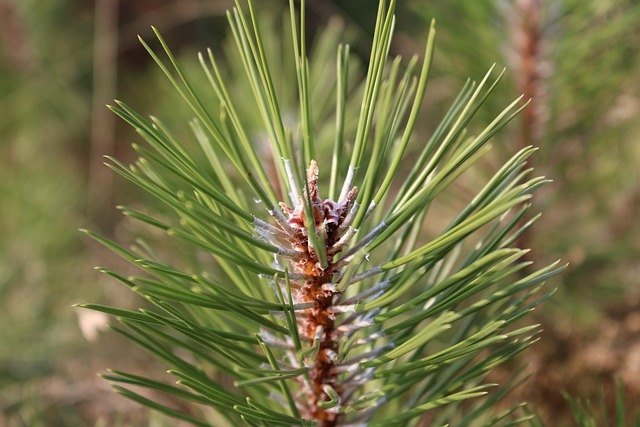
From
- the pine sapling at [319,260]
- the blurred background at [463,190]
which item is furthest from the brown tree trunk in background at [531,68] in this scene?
the pine sapling at [319,260]

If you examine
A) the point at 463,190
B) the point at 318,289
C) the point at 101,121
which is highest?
the point at 101,121

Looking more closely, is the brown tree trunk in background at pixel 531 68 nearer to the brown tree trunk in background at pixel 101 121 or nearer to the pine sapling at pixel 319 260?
the pine sapling at pixel 319 260

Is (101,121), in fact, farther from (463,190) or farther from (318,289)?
(318,289)

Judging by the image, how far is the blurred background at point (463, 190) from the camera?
28.7 inches

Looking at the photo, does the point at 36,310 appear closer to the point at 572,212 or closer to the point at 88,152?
the point at 88,152

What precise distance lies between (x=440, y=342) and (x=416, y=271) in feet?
1.32

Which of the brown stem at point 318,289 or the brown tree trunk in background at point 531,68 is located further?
the brown tree trunk in background at point 531,68

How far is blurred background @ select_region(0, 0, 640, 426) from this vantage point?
73 cm

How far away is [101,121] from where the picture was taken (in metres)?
1.00

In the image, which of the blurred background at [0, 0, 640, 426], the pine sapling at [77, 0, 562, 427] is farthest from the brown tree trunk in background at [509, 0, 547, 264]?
the pine sapling at [77, 0, 562, 427]

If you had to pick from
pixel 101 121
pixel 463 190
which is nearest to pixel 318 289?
pixel 463 190

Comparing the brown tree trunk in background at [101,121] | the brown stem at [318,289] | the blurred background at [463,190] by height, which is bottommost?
the brown stem at [318,289]

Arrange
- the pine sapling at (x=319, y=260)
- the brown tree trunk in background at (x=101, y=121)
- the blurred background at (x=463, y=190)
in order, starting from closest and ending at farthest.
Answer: the pine sapling at (x=319, y=260), the blurred background at (x=463, y=190), the brown tree trunk in background at (x=101, y=121)

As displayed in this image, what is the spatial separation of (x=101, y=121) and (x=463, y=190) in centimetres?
54
